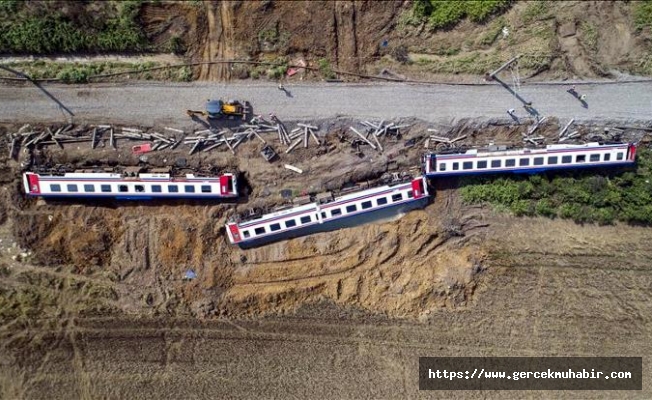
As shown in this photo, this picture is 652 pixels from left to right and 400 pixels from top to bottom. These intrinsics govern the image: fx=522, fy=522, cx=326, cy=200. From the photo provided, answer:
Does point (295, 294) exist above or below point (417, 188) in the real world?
below

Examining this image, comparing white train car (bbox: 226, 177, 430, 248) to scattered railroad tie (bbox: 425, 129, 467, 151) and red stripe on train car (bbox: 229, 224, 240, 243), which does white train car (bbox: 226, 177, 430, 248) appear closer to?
red stripe on train car (bbox: 229, 224, 240, 243)

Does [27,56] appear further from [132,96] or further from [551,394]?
[551,394]

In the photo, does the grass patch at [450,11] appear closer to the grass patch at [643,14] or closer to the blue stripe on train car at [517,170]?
the grass patch at [643,14]

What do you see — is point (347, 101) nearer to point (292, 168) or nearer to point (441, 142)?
point (292, 168)

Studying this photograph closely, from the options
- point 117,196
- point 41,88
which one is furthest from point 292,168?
point 41,88

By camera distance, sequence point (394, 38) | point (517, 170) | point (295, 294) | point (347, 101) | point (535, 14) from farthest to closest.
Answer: point (394, 38) → point (535, 14) → point (347, 101) → point (295, 294) → point (517, 170)

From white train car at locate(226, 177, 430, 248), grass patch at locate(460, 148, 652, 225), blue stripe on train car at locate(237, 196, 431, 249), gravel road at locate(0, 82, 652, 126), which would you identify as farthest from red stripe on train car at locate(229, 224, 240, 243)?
grass patch at locate(460, 148, 652, 225)

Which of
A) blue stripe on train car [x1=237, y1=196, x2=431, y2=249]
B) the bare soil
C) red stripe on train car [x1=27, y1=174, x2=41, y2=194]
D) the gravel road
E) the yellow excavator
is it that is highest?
the gravel road
